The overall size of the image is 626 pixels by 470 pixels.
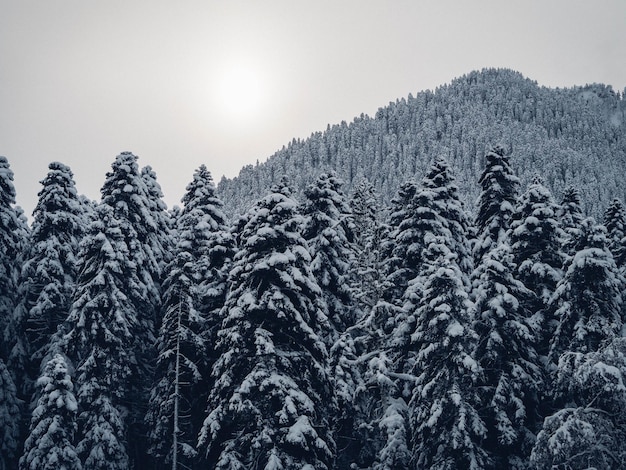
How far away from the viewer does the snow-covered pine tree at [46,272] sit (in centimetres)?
3014

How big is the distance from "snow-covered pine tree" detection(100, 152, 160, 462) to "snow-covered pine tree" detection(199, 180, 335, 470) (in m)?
8.01

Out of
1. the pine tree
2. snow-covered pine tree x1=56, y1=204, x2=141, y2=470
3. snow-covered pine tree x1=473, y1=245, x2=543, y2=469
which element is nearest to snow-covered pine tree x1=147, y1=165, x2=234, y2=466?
snow-covered pine tree x1=56, y1=204, x2=141, y2=470

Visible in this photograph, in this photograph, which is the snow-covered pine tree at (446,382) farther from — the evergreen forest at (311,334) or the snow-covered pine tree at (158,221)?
the snow-covered pine tree at (158,221)

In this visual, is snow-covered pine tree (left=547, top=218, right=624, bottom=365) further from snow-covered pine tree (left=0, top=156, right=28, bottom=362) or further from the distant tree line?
snow-covered pine tree (left=0, top=156, right=28, bottom=362)

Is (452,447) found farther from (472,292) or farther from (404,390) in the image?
(472,292)

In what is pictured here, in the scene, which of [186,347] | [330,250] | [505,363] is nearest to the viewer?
[505,363]

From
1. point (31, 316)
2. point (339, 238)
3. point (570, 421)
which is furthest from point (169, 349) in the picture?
point (570, 421)

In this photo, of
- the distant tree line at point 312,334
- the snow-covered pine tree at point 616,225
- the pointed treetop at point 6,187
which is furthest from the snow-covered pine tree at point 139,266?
the snow-covered pine tree at point 616,225

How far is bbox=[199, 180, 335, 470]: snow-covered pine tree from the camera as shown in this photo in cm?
1978

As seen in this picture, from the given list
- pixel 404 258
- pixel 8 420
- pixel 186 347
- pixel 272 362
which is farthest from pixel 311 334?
pixel 8 420

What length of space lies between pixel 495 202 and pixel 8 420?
2815 cm

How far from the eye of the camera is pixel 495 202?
Answer: 102ft

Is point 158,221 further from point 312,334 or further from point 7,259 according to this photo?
point 312,334

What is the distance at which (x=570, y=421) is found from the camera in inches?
670
